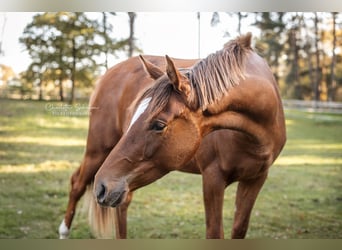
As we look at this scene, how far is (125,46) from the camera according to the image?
10.9 feet

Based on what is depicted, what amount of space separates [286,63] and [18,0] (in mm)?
2021

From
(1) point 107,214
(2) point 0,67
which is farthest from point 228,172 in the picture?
(2) point 0,67

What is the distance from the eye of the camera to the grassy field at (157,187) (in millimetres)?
3281

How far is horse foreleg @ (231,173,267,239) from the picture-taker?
2457 millimetres

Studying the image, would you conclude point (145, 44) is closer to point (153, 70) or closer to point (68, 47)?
point (68, 47)

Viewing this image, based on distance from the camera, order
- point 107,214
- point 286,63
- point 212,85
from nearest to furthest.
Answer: point 212,85, point 107,214, point 286,63

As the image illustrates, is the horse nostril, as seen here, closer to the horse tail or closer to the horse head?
the horse head

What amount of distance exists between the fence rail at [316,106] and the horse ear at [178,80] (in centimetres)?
169

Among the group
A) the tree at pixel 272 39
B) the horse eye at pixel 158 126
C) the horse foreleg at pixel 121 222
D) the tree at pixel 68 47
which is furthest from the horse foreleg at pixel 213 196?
the tree at pixel 68 47

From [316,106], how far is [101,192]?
7.16 feet

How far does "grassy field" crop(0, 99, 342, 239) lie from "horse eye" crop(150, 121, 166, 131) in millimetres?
1621

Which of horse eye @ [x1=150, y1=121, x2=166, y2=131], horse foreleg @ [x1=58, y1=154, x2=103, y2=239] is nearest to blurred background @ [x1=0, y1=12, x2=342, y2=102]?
horse foreleg @ [x1=58, y1=154, x2=103, y2=239]

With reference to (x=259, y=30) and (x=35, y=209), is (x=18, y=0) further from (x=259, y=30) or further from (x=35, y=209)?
(x=259, y=30)

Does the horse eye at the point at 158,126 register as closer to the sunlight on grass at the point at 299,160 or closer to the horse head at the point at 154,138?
the horse head at the point at 154,138
